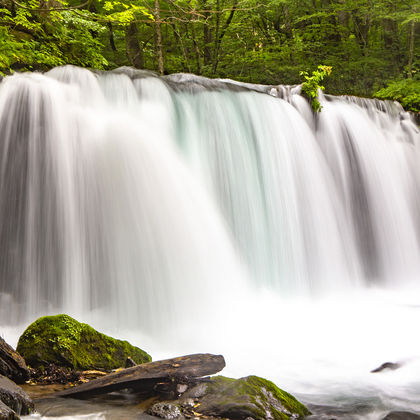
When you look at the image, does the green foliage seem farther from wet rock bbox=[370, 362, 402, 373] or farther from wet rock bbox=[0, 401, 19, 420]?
wet rock bbox=[0, 401, 19, 420]

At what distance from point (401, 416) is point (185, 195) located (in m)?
4.27

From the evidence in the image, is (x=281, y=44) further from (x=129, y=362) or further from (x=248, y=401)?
(x=248, y=401)

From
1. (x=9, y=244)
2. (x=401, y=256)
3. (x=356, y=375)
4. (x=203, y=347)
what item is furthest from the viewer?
(x=401, y=256)

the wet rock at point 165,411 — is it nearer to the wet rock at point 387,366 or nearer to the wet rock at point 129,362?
the wet rock at point 129,362

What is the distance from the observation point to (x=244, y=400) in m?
2.96

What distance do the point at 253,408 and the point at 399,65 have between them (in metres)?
14.0

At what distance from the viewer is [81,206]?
19.7 feet

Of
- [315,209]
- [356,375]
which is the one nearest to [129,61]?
[315,209]

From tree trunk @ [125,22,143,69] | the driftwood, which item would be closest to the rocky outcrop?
the driftwood

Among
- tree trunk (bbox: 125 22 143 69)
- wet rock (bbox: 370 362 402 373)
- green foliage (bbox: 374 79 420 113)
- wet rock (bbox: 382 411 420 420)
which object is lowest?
wet rock (bbox: 382 411 420 420)

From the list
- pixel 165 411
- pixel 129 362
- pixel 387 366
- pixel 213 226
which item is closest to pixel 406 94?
pixel 213 226

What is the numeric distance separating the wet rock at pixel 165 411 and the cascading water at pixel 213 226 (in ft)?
4.79

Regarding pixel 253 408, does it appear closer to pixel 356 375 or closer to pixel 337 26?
pixel 356 375

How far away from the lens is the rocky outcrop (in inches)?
114
